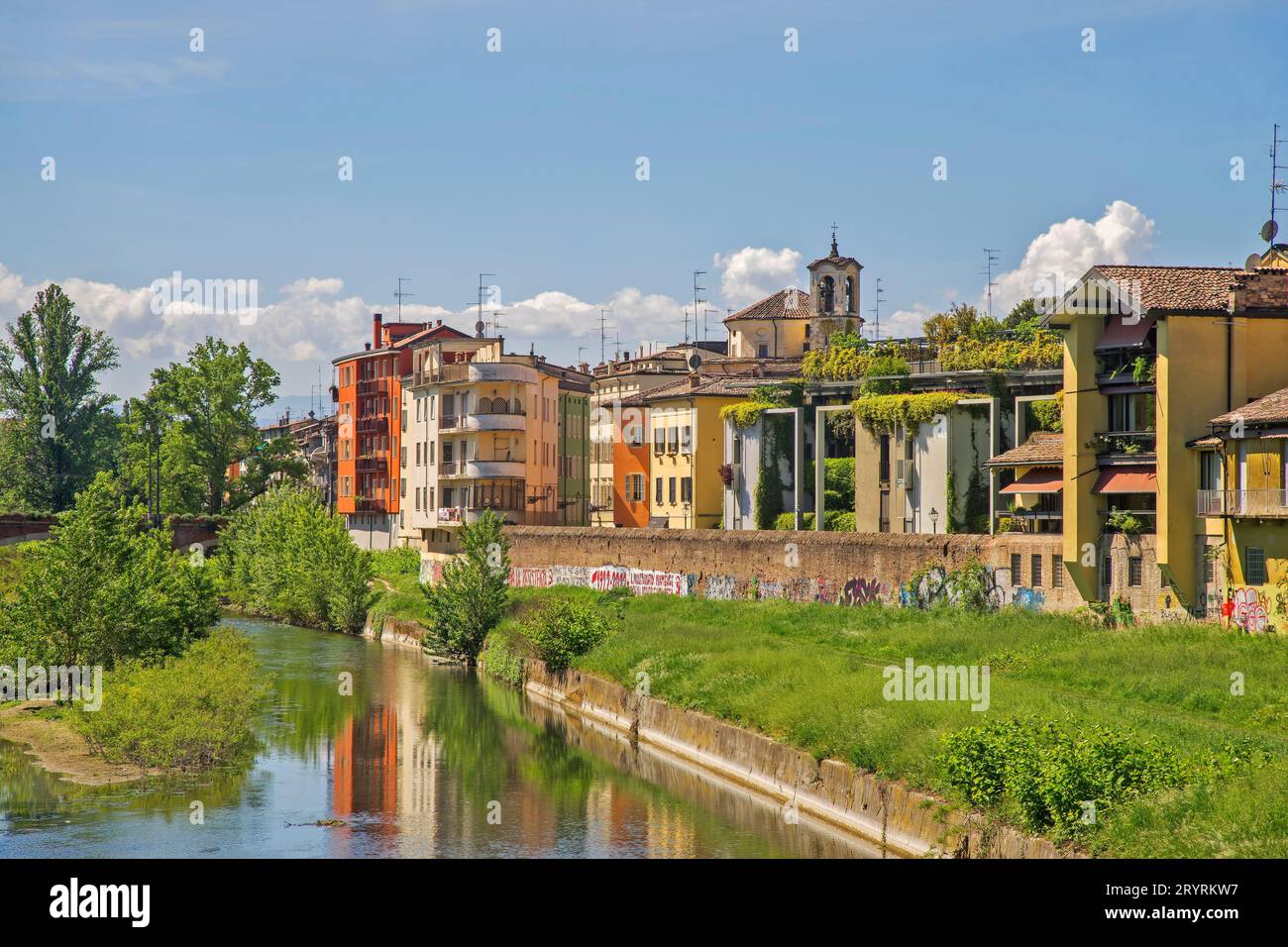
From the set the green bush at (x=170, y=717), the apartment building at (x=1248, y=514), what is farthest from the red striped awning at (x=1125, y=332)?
the green bush at (x=170, y=717)

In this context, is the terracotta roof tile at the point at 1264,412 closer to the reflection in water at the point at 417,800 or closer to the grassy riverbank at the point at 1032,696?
the grassy riverbank at the point at 1032,696

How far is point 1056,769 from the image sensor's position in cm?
2536

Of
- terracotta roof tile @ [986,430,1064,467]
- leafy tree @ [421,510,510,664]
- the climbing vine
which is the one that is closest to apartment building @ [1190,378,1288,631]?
terracotta roof tile @ [986,430,1064,467]

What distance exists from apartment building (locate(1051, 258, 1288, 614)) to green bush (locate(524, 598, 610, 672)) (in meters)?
18.0

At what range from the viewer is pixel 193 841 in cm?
3108

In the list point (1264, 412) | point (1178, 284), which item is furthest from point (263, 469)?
point (1264, 412)

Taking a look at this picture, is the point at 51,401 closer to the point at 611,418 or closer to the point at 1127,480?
the point at 611,418

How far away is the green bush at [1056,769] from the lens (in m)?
24.7

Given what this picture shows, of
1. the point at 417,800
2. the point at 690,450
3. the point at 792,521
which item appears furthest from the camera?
the point at 690,450

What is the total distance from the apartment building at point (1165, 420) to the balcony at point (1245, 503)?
0.08 metres

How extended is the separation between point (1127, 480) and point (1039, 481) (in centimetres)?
777

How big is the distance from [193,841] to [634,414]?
2453 inches

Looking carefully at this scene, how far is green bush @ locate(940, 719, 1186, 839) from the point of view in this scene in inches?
971

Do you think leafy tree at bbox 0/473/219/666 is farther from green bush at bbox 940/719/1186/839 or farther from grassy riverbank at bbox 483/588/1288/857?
green bush at bbox 940/719/1186/839
